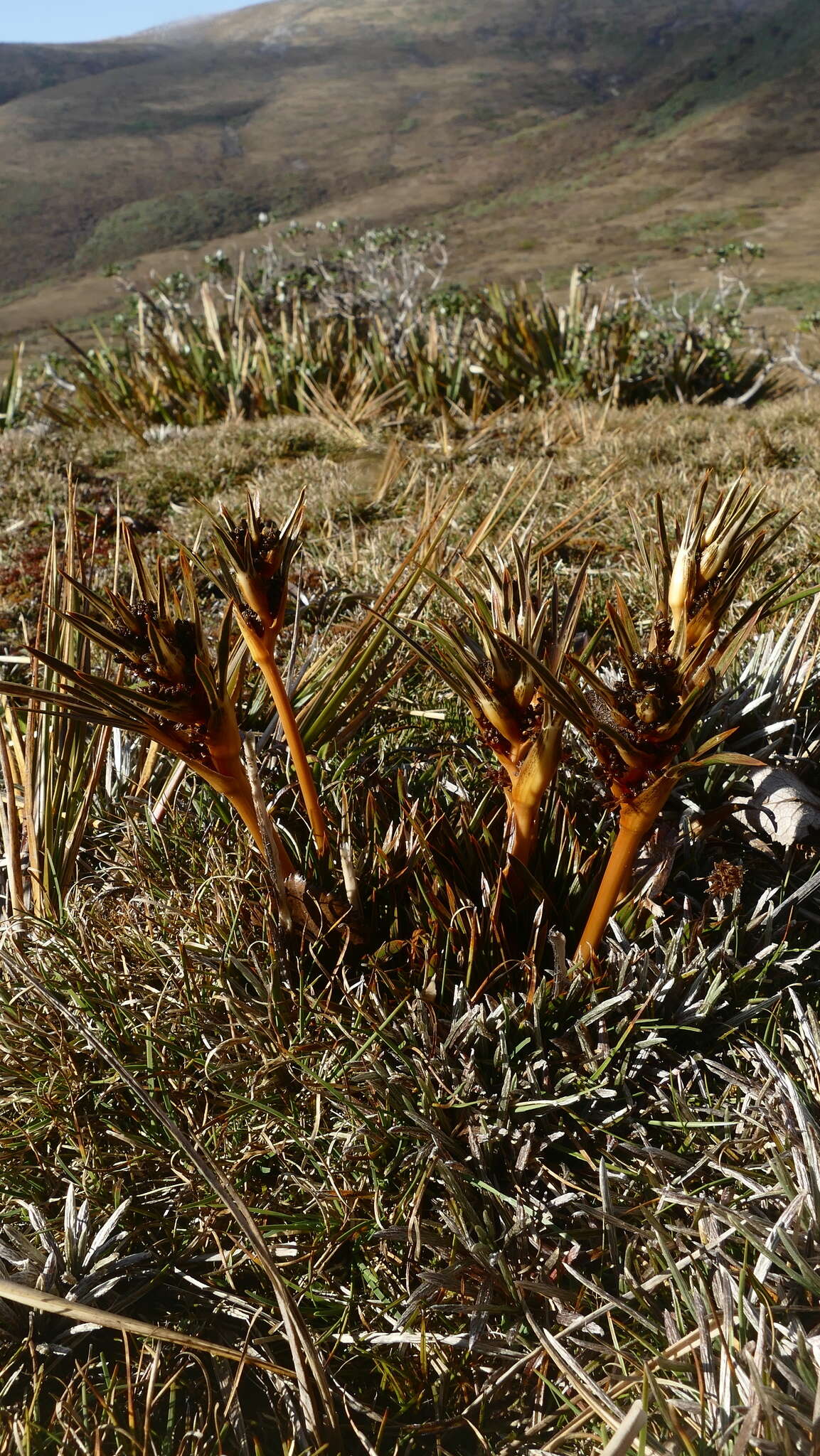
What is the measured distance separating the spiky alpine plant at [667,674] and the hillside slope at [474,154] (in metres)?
68.7

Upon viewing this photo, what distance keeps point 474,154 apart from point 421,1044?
176m

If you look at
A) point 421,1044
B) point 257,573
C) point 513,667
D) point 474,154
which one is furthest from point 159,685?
point 474,154

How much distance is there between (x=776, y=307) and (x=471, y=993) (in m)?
39.6

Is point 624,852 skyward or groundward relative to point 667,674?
groundward

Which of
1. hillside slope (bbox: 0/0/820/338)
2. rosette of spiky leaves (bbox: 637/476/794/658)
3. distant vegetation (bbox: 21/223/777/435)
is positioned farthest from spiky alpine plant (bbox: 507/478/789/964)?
hillside slope (bbox: 0/0/820/338)

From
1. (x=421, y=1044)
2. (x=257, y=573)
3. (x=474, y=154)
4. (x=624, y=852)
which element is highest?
(x=474, y=154)

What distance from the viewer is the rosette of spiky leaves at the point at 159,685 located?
3.61 feet

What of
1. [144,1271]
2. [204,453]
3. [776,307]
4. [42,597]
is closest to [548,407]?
[204,453]

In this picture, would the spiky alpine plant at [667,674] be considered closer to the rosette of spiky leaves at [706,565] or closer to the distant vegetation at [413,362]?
the rosette of spiky leaves at [706,565]

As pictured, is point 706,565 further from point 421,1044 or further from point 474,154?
point 474,154

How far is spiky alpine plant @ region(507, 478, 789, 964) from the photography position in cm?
102

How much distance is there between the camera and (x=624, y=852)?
1255 mm

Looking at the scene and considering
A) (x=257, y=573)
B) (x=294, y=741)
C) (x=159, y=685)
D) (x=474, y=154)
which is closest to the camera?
(x=159, y=685)

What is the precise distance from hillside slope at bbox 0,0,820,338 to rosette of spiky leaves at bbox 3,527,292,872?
69.0 meters
